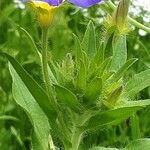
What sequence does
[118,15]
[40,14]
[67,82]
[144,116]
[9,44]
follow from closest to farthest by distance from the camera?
[40,14]
[67,82]
[118,15]
[144,116]
[9,44]

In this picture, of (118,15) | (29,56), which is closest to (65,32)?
(29,56)

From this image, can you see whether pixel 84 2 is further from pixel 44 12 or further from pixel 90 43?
pixel 90 43

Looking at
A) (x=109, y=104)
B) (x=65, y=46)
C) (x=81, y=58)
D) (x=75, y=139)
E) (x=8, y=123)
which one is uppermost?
(x=81, y=58)

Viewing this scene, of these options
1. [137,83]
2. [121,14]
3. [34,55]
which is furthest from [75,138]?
[34,55]

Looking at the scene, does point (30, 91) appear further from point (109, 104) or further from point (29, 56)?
point (29, 56)

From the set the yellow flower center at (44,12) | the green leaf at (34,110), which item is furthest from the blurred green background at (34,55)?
the yellow flower center at (44,12)

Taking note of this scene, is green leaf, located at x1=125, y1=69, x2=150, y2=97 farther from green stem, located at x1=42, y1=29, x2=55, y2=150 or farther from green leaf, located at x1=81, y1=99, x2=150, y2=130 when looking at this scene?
green stem, located at x1=42, y1=29, x2=55, y2=150
